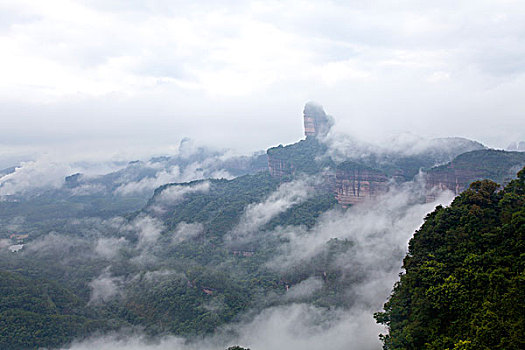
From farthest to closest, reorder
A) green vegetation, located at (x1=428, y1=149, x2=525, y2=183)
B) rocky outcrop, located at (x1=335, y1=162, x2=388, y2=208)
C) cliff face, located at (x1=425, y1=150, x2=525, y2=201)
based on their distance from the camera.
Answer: rocky outcrop, located at (x1=335, y1=162, x2=388, y2=208), cliff face, located at (x1=425, y1=150, x2=525, y2=201), green vegetation, located at (x1=428, y1=149, x2=525, y2=183)

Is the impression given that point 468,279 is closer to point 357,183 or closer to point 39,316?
point 39,316

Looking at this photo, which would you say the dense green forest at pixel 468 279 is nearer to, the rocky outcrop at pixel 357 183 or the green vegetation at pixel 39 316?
the green vegetation at pixel 39 316

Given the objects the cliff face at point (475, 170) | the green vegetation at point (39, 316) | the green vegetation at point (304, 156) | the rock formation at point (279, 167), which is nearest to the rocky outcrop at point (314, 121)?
the green vegetation at point (304, 156)

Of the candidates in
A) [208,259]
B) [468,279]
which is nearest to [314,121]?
[208,259]

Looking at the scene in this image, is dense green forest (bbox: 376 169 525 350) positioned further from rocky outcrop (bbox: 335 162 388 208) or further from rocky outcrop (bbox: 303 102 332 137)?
rocky outcrop (bbox: 303 102 332 137)

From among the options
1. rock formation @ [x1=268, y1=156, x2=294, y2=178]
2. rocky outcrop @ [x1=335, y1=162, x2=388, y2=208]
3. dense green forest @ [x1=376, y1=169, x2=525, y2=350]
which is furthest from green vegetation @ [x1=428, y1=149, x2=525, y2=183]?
rock formation @ [x1=268, y1=156, x2=294, y2=178]

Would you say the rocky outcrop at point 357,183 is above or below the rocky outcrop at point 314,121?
below
